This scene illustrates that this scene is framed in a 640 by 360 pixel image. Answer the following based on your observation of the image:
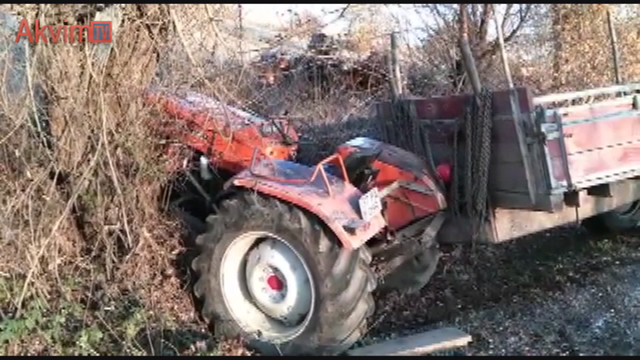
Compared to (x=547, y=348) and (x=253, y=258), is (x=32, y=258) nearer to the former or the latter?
(x=253, y=258)

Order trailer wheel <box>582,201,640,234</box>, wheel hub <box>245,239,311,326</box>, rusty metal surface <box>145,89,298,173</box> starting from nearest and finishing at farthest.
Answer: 1. wheel hub <box>245,239,311,326</box>
2. rusty metal surface <box>145,89,298,173</box>
3. trailer wheel <box>582,201,640,234</box>

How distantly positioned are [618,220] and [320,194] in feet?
11.6

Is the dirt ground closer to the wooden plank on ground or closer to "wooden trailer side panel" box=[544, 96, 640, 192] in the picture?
the wooden plank on ground

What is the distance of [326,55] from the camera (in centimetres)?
979

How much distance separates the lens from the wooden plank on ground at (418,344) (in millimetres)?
4352

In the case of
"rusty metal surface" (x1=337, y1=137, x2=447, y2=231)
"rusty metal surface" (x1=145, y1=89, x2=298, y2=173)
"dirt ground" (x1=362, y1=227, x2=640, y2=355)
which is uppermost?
"rusty metal surface" (x1=145, y1=89, x2=298, y2=173)

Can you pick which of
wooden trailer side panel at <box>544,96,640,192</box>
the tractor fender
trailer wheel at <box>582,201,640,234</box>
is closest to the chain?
wooden trailer side panel at <box>544,96,640,192</box>

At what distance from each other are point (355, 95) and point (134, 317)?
6458 millimetres

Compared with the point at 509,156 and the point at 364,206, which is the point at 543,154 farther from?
the point at 364,206

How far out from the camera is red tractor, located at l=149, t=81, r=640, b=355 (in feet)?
14.5

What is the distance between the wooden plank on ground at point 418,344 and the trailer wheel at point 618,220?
2830 mm

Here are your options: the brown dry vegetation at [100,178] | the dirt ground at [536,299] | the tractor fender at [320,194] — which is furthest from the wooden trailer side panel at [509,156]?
the brown dry vegetation at [100,178]

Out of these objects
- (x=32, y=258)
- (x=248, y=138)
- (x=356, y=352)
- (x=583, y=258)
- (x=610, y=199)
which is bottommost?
(x=583, y=258)

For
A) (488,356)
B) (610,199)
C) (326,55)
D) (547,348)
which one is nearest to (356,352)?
(488,356)
